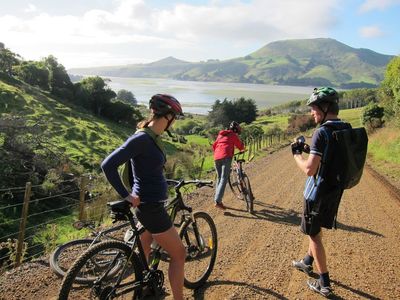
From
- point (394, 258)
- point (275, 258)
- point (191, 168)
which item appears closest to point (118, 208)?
point (275, 258)

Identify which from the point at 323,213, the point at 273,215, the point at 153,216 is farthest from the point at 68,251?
the point at 273,215

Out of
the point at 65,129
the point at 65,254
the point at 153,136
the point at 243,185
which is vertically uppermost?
the point at 153,136

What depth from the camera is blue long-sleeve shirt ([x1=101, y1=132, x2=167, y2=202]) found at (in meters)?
3.55

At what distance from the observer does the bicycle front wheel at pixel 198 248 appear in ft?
16.8

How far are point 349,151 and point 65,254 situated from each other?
12.4ft

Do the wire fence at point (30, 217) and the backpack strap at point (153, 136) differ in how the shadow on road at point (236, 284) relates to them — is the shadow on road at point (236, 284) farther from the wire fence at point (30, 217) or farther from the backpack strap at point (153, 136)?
the wire fence at point (30, 217)

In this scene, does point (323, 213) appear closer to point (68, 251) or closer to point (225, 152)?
point (68, 251)

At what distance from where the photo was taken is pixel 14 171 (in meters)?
19.5

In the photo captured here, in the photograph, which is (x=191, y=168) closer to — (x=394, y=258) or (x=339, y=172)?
(x=394, y=258)

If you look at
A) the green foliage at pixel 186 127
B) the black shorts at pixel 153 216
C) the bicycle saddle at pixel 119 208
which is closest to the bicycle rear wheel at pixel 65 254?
the bicycle saddle at pixel 119 208

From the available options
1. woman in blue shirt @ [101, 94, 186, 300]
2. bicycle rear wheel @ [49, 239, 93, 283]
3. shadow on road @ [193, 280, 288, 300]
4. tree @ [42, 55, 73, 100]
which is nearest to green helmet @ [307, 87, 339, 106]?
woman in blue shirt @ [101, 94, 186, 300]

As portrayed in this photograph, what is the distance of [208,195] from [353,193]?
4590 millimetres

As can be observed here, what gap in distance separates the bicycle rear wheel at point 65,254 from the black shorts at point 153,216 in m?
1.17

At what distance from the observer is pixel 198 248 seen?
208 inches
